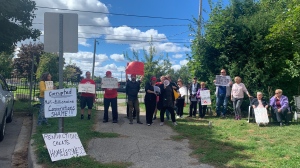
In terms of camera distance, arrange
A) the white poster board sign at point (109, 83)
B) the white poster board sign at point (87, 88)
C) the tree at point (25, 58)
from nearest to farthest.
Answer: the white poster board sign at point (109, 83)
the white poster board sign at point (87, 88)
the tree at point (25, 58)

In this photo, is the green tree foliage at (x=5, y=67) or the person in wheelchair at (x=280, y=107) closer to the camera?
the person in wheelchair at (x=280, y=107)

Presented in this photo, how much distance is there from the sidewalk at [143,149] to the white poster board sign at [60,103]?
1019 mm

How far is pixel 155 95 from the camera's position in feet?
32.0

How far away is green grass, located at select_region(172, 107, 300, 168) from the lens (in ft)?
18.2

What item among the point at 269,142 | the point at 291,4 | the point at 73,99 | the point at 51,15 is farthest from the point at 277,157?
the point at 291,4

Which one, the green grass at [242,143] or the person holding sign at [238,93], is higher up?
the person holding sign at [238,93]

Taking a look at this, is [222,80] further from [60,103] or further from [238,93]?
[60,103]

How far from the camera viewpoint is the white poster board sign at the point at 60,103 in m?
5.71

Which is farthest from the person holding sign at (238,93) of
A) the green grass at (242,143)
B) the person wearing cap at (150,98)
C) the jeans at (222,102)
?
the person wearing cap at (150,98)

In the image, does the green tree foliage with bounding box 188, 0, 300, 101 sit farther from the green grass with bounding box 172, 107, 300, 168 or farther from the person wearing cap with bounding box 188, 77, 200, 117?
the green grass with bounding box 172, 107, 300, 168

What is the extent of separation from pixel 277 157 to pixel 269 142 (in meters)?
1.32

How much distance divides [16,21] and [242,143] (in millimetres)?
10750

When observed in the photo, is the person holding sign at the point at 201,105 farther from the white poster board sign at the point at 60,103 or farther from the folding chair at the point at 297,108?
the white poster board sign at the point at 60,103

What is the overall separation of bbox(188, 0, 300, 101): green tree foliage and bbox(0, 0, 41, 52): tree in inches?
295
